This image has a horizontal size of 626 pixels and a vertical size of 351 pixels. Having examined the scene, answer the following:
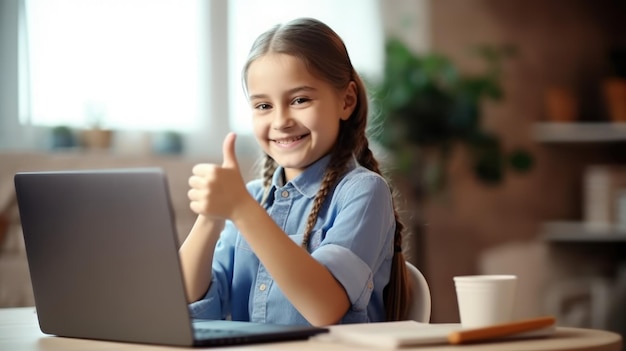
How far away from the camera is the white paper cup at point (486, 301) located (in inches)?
45.8

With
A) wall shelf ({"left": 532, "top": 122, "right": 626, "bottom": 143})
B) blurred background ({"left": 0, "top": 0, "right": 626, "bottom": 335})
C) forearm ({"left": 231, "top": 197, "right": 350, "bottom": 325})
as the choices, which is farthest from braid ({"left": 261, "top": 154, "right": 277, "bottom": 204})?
wall shelf ({"left": 532, "top": 122, "right": 626, "bottom": 143})

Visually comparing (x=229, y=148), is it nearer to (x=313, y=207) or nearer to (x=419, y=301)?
Answer: (x=313, y=207)

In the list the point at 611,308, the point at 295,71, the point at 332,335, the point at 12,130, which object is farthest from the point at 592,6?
the point at 332,335

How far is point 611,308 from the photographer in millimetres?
4055

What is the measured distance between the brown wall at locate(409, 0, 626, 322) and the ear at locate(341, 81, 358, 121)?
288cm

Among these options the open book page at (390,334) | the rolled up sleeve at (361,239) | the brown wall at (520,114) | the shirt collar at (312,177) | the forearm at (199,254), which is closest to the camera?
the open book page at (390,334)

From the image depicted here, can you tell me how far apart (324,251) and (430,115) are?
2865mm

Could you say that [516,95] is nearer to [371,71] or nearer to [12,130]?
[371,71]

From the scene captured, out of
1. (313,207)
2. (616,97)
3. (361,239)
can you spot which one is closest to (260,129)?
(313,207)

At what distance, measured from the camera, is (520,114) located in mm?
4672

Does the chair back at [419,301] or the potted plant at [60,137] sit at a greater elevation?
the potted plant at [60,137]

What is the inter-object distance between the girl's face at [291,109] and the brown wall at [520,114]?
2964mm

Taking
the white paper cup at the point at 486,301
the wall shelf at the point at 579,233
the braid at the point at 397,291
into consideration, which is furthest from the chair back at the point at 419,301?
the wall shelf at the point at 579,233

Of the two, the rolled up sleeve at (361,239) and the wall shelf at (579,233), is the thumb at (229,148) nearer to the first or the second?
the rolled up sleeve at (361,239)
